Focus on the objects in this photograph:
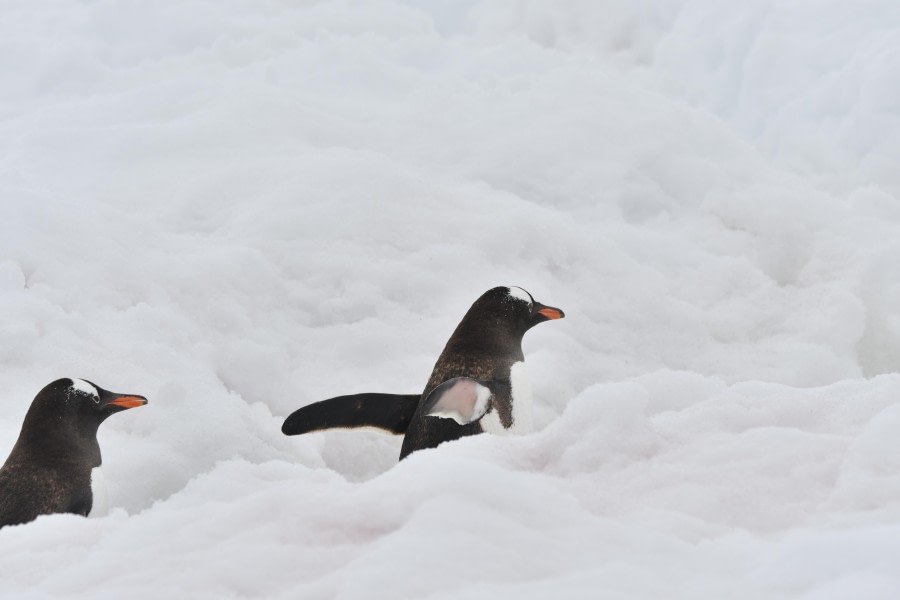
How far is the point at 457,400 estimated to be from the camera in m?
2.52

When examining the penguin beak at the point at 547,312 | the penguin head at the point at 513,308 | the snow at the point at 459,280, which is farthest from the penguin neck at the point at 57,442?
the penguin beak at the point at 547,312

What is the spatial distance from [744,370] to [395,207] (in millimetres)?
1467

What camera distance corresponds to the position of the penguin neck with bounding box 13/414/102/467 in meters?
2.60

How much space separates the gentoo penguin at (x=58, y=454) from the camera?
2.50 metres

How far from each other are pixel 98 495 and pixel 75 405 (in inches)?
10.4

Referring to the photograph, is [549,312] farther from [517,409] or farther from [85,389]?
[85,389]

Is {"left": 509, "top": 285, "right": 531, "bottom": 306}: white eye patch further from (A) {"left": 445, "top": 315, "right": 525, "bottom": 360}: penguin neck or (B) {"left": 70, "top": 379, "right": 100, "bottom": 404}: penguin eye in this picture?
(B) {"left": 70, "top": 379, "right": 100, "bottom": 404}: penguin eye

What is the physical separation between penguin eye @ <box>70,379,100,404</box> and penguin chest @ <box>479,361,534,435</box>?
3.25 ft

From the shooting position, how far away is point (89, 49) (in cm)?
605

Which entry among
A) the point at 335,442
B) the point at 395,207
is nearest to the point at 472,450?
the point at 335,442

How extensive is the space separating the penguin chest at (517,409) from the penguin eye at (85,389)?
3.25ft

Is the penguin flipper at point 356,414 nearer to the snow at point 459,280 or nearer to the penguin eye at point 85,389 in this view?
the snow at point 459,280

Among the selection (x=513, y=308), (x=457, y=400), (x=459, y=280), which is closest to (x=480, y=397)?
(x=457, y=400)

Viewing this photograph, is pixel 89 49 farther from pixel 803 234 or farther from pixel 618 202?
pixel 803 234
